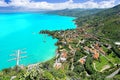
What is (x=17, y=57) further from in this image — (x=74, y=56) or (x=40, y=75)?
(x=40, y=75)

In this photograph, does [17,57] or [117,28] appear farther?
[117,28]

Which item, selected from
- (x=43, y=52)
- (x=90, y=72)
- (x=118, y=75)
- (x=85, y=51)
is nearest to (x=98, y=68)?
(x=90, y=72)

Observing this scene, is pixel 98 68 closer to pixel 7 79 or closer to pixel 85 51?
pixel 85 51

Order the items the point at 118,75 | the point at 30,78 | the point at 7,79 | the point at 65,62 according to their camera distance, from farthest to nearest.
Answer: the point at 65,62 < the point at 118,75 < the point at 7,79 < the point at 30,78

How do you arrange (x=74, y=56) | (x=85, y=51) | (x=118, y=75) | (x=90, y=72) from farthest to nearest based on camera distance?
1. (x=85, y=51)
2. (x=74, y=56)
3. (x=90, y=72)
4. (x=118, y=75)

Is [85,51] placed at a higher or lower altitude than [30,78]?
lower

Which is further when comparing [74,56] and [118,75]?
[74,56]

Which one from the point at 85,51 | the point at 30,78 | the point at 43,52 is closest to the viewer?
the point at 30,78

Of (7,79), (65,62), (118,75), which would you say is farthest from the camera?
(65,62)

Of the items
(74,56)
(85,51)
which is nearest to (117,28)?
(85,51)
